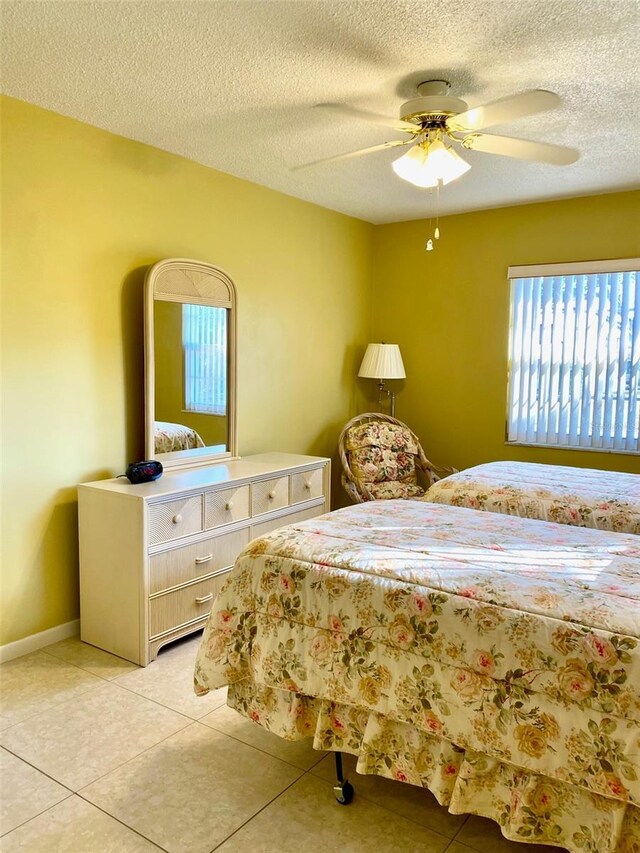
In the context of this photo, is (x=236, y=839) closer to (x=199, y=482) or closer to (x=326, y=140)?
(x=199, y=482)

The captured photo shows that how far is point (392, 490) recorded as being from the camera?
4.36m

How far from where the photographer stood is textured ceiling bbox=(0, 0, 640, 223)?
1.95 meters

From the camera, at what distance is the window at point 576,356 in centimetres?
402

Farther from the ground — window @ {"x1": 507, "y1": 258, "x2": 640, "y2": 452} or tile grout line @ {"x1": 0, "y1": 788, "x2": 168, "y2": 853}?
window @ {"x1": 507, "y1": 258, "x2": 640, "y2": 452}

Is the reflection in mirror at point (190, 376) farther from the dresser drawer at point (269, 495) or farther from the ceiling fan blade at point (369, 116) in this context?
the ceiling fan blade at point (369, 116)

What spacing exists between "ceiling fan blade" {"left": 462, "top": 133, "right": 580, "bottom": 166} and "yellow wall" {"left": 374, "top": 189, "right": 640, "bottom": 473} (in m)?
1.88

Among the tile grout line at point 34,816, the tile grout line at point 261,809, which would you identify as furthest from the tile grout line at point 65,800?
the tile grout line at point 261,809

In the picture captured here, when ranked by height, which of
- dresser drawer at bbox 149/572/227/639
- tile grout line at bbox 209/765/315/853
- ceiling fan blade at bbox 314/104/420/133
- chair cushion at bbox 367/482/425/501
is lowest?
tile grout line at bbox 209/765/315/853

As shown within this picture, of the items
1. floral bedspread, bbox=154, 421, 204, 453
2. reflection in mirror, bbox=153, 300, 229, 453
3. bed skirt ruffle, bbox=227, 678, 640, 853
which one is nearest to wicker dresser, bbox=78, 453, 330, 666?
floral bedspread, bbox=154, 421, 204, 453

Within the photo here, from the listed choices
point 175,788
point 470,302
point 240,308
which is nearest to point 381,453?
point 470,302

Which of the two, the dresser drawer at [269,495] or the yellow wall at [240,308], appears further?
the dresser drawer at [269,495]

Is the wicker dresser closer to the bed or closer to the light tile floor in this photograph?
the light tile floor

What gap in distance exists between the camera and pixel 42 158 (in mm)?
2764

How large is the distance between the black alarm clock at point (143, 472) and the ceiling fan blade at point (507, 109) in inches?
79.1
